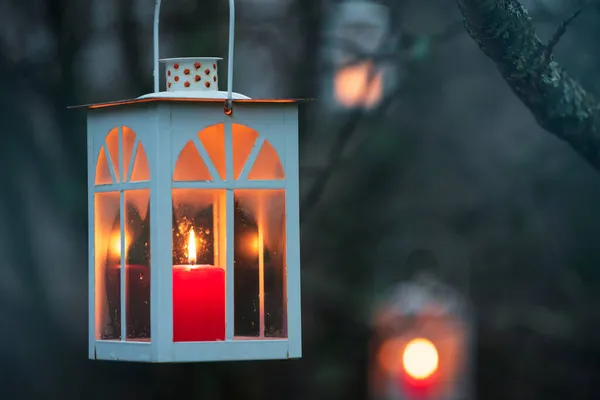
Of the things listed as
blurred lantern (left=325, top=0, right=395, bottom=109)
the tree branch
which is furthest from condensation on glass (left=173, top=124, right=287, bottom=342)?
blurred lantern (left=325, top=0, right=395, bottom=109)

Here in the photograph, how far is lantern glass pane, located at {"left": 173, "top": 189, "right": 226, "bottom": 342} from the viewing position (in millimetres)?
1997

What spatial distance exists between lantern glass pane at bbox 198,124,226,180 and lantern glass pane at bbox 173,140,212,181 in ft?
0.07

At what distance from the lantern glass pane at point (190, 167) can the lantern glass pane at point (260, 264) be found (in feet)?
0.37

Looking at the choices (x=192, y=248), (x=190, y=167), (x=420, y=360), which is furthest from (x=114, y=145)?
(x=420, y=360)

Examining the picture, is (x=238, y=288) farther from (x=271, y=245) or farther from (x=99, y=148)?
(x=99, y=148)

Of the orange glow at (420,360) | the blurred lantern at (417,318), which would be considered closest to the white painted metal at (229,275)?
the orange glow at (420,360)

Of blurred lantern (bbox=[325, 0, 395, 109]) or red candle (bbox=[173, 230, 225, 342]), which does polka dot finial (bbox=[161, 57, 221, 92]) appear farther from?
blurred lantern (bbox=[325, 0, 395, 109])

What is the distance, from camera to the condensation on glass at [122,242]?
205cm

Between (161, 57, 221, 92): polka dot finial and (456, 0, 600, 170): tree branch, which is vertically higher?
(456, 0, 600, 170): tree branch

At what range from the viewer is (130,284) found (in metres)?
2.05

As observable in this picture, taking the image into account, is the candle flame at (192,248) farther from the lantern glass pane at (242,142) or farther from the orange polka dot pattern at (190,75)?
the orange polka dot pattern at (190,75)

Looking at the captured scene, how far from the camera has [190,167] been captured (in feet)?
6.95

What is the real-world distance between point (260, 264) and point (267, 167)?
18 cm

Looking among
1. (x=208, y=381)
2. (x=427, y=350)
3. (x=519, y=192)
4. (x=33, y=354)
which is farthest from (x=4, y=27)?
(x=427, y=350)
